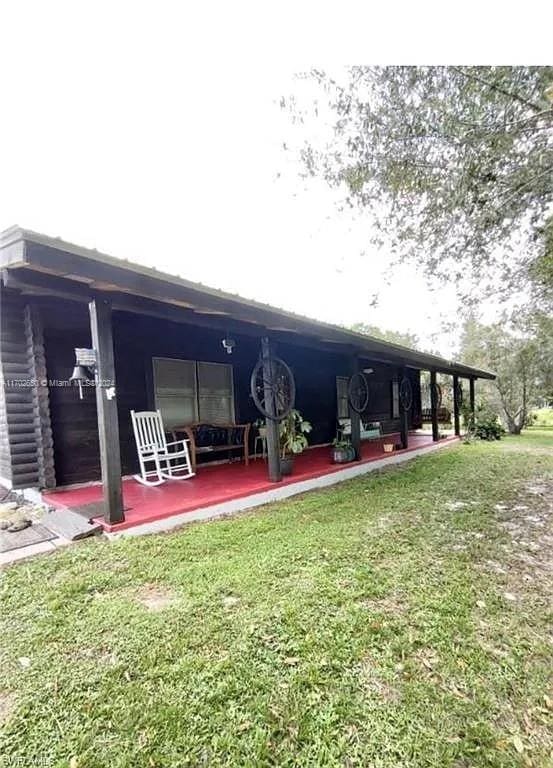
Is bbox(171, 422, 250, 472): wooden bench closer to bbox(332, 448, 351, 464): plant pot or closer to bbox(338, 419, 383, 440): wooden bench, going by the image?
bbox(332, 448, 351, 464): plant pot

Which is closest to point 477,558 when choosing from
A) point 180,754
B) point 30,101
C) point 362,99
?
point 180,754

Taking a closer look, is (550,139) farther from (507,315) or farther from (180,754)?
(507,315)

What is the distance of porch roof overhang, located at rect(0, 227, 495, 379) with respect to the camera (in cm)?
239

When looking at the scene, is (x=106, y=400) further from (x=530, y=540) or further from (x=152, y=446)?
→ (x=530, y=540)

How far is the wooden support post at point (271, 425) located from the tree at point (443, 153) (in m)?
2.78

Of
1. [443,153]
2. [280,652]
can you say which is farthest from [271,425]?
[443,153]

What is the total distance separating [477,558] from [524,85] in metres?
4.87

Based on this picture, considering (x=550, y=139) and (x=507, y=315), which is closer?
(x=550, y=139)

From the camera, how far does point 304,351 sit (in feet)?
25.8

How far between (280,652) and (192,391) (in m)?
4.23

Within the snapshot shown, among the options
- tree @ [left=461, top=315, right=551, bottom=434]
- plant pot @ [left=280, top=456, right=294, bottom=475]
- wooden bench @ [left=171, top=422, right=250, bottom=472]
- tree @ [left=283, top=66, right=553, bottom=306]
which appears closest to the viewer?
tree @ [left=283, top=66, right=553, bottom=306]

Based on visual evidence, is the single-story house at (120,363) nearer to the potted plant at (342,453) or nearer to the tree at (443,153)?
the potted plant at (342,453)

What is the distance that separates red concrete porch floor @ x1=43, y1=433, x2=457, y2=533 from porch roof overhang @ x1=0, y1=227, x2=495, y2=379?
1848mm

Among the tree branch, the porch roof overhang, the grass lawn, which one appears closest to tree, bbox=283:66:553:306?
the tree branch
